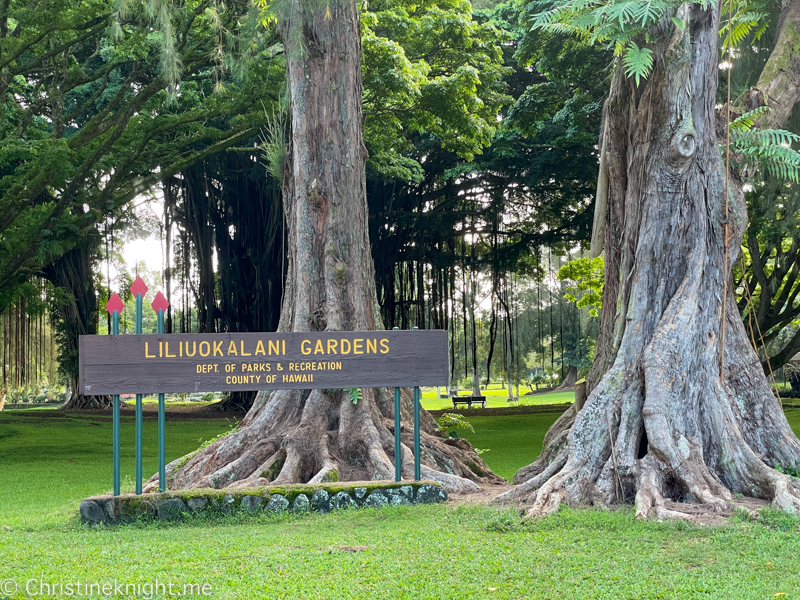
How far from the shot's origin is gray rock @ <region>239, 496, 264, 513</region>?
622 centimetres

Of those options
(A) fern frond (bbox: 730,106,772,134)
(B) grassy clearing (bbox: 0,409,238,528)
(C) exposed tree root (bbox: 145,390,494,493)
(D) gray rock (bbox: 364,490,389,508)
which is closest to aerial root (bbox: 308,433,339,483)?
(C) exposed tree root (bbox: 145,390,494,493)

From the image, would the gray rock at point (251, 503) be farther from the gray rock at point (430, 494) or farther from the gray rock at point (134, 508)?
the gray rock at point (430, 494)

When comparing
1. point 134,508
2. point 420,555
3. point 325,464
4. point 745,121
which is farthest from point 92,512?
point 745,121

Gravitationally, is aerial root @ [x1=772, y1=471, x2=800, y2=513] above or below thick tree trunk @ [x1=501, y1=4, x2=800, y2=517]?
below

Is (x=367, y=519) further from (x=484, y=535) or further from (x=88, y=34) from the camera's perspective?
(x=88, y=34)

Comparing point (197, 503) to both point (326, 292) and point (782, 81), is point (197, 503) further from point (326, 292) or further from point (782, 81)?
point (782, 81)

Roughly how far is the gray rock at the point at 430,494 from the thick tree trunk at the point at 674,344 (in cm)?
64

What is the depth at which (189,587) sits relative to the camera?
3.84 meters

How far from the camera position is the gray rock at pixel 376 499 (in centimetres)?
644

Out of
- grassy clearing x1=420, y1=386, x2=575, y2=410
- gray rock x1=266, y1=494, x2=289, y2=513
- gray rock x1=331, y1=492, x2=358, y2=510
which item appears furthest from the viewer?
grassy clearing x1=420, y1=386, x2=575, y2=410

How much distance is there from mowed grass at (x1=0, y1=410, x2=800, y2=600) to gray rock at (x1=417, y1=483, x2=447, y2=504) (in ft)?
0.98

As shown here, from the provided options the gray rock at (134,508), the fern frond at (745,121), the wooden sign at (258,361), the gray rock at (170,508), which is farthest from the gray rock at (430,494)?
the fern frond at (745,121)

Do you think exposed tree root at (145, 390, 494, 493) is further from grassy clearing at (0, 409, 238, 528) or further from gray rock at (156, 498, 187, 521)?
grassy clearing at (0, 409, 238, 528)

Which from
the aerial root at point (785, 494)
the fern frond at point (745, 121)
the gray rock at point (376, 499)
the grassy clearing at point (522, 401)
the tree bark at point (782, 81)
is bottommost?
the grassy clearing at point (522, 401)
